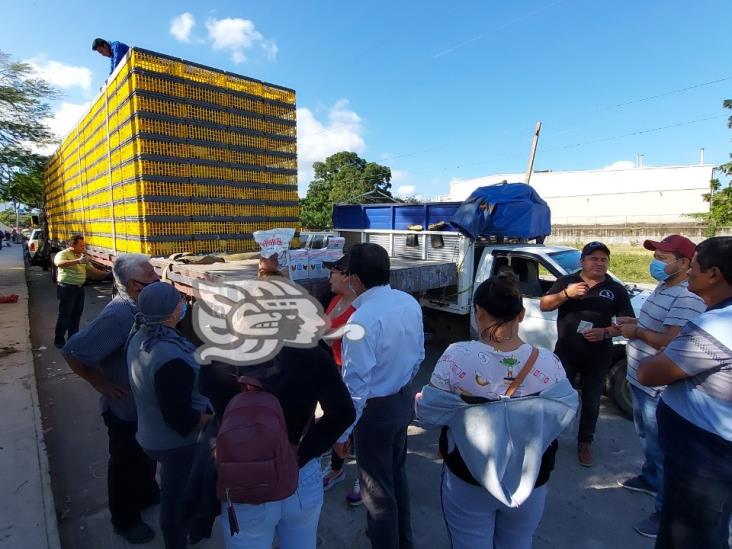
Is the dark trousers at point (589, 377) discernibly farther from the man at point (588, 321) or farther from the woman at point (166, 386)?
the woman at point (166, 386)

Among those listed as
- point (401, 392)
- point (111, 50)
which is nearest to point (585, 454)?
point (401, 392)

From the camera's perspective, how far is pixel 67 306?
5.90 meters

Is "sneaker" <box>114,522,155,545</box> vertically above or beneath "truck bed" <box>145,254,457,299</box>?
beneath

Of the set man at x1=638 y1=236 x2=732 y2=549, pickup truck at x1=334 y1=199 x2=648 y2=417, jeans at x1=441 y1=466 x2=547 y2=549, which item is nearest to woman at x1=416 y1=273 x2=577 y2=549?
jeans at x1=441 y1=466 x2=547 y2=549

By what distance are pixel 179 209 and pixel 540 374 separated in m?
3.96

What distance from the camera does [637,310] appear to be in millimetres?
4016

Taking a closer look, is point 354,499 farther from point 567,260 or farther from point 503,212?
point 503,212

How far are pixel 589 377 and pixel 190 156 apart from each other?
434 centimetres

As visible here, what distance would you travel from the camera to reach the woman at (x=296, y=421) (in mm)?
1375

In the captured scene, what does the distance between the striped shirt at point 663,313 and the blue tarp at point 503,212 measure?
102 inches

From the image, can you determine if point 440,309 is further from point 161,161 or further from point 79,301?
point 79,301

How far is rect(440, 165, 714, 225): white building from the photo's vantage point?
3744cm

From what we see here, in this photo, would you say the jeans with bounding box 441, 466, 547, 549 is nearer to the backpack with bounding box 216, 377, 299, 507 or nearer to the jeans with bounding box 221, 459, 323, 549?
the jeans with bounding box 221, 459, 323, 549

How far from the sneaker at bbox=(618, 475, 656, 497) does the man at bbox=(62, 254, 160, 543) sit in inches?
128
